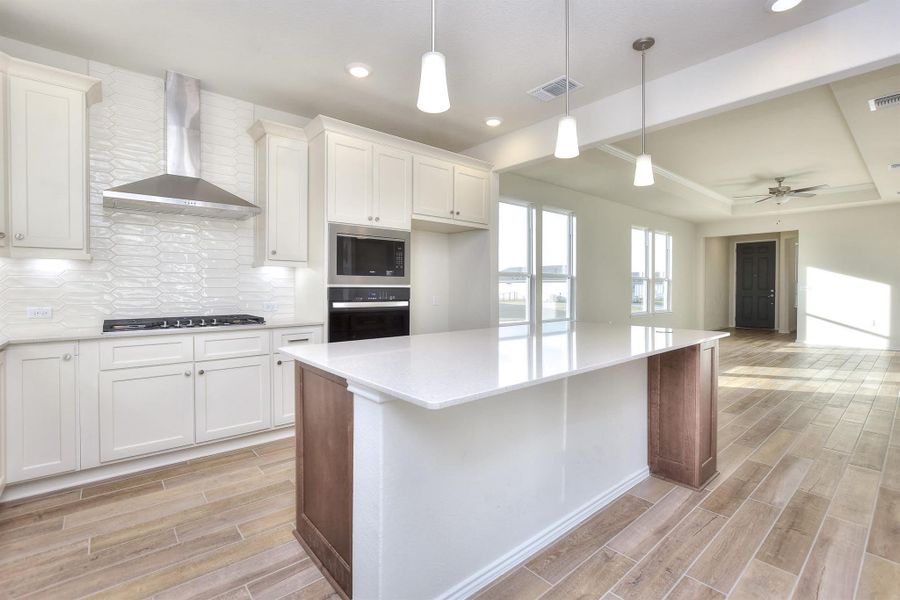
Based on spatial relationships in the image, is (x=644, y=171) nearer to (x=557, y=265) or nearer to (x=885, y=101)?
(x=885, y=101)

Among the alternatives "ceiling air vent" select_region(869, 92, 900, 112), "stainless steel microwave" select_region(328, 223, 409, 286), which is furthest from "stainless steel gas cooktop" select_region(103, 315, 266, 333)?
"ceiling air vent" select_region(869, 92, 900, 112)

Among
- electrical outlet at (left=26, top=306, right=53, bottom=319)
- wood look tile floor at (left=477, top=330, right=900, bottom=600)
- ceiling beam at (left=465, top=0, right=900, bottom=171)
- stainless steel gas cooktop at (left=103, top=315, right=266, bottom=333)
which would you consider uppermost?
ceiling beam at (left=465, top=0, right=900, bottom=171)

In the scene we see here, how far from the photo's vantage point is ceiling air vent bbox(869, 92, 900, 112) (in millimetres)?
3305

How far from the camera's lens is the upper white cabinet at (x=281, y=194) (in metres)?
3.32

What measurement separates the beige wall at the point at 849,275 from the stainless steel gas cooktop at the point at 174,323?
9.72 m

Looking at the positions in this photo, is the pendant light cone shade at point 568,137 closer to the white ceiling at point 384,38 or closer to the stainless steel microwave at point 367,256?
the white ceiling at point 384,38

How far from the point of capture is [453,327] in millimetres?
4727

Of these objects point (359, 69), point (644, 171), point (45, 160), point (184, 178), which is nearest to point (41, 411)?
point (45, 160)

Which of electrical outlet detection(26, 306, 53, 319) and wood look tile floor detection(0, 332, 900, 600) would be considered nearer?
wood look tile floor detection(0, 332, 900, 600)

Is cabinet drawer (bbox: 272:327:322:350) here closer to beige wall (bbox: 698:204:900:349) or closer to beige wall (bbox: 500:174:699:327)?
beige wall (bbox: 500:174:699:327)

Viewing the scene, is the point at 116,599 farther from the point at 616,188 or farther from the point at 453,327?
the point at 616,188

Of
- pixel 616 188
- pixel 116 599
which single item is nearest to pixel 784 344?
pixel 616 188

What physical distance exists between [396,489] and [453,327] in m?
3.32

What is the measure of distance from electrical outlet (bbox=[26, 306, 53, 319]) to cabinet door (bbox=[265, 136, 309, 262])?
134 cm
